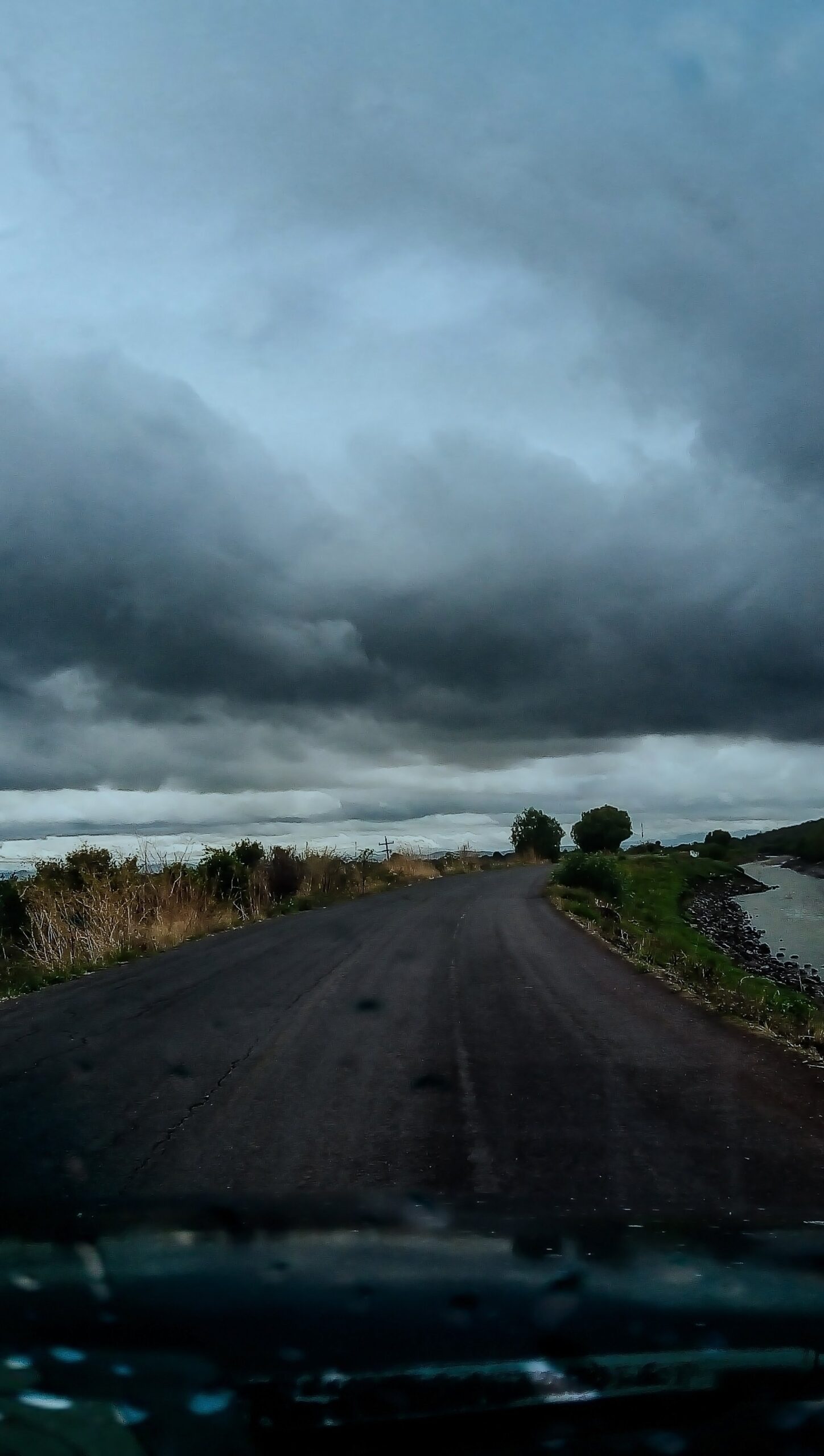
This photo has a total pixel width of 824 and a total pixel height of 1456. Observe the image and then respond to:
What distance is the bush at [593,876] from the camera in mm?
33344

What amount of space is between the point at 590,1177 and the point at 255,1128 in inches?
82.9

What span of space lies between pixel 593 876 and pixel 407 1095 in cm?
2893

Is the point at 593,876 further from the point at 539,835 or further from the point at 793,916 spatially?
the point at 539,835

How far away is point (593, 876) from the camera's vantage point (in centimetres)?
3391

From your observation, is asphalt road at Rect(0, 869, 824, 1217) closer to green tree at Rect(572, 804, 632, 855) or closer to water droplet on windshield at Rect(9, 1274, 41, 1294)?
water droplet on windshield at Rect(9, 1274, 41, 1294)

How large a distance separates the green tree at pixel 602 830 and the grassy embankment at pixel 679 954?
48922 mm

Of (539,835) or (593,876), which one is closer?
(593,876)

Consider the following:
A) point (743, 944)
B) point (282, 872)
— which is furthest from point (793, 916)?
point (282, 872)

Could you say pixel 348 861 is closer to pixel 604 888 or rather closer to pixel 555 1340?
pixel 604 888

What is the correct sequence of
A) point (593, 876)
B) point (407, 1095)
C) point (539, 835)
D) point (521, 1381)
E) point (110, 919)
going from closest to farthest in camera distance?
point (521, 1381) → point (407, 1095) → point (110, 919) → point (593, 876) → point (539, 835)

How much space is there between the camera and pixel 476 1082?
633 cm

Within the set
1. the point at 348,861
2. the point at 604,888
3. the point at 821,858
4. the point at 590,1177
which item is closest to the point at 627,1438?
the point at 590,1177

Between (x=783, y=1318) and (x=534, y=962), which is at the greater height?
(x=783, y=1318)

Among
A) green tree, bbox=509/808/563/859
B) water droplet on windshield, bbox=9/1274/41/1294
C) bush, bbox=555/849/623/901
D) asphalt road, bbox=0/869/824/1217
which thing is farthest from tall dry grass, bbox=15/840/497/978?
green tree, bbox=509/808/563/859
